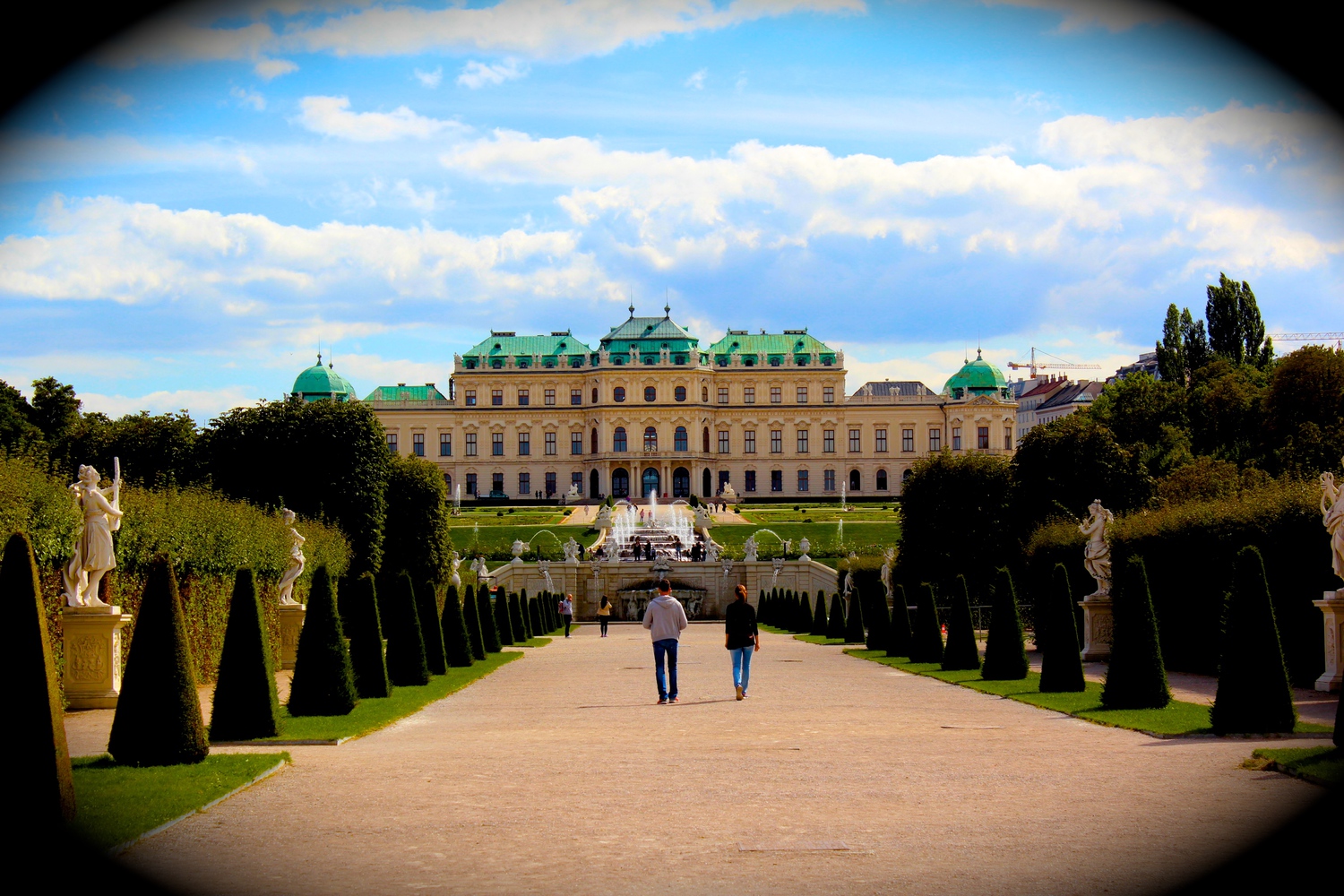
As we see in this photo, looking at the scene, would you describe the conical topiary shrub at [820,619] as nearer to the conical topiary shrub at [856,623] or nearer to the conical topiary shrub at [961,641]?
the conical topiary shrub at [856,623]

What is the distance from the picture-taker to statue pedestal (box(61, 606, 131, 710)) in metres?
13.3

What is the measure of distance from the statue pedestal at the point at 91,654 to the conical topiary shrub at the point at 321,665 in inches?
104

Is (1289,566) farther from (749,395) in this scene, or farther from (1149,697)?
(749,395)

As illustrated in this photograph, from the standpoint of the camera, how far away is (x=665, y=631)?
13.2 m

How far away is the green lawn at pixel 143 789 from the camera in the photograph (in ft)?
21.5

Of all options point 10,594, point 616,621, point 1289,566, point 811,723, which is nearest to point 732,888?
point 10,594

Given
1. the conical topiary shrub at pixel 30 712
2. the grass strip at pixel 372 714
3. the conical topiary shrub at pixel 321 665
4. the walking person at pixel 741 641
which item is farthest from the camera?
the walking person at pixel 741 641

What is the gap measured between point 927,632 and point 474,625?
692cm

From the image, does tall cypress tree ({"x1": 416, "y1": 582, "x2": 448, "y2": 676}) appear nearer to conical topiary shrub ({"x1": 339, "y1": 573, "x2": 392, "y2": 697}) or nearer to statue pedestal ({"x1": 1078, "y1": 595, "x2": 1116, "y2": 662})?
conical topiary shrub ({"x1": 339, "y1": 573, "x2": 392, "y2": 697})

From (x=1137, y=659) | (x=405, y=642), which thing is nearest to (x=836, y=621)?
(x=405, y=642)

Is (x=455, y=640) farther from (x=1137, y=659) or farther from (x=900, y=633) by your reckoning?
(x=1137, y=659)

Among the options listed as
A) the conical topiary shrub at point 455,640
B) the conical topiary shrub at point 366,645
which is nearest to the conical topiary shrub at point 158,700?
the conical topiary shrub at point 366,645

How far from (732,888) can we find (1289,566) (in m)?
11.6

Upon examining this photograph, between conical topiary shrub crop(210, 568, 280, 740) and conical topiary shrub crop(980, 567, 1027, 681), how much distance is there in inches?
316
